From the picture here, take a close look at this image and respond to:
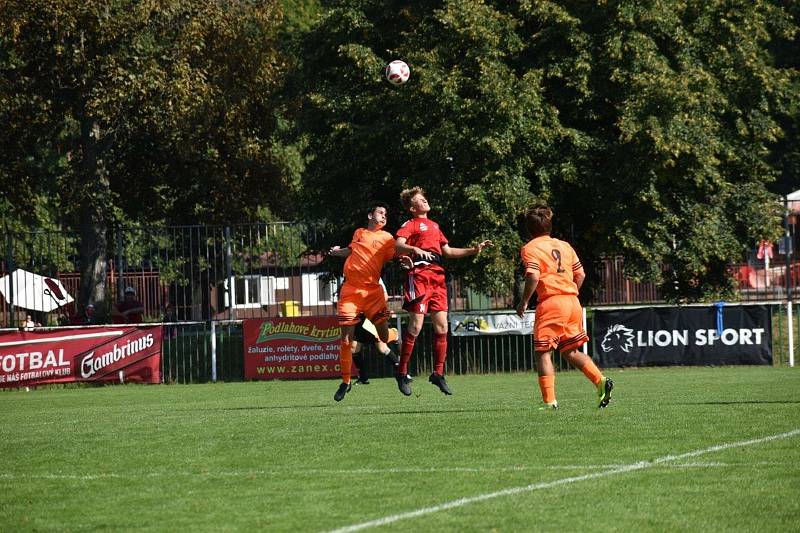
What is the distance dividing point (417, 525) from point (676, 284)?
2482 cm

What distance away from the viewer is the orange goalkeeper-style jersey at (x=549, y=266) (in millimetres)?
11578

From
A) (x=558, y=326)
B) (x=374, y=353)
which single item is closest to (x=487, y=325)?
(x=374, y=353)

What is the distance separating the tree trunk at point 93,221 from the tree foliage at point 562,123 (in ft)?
19.5

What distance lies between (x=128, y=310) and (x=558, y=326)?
18.1 m

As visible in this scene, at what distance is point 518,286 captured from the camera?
97.7 ft

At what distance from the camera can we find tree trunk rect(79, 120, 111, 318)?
32.6 metres

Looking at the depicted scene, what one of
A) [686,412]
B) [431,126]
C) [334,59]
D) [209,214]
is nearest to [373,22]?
[334,59]

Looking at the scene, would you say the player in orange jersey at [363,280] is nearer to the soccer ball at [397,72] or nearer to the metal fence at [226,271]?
the soccer ball at [397,72]

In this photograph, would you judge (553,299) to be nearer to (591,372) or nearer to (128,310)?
(591,372)

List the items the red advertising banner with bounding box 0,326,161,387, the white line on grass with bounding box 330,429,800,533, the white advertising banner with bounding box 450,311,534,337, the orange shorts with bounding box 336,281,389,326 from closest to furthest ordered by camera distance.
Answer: the white line on grass with bounding box 330,429,800,533, the orange shorts with bounding box 336,281,389,326, the red advertising banner with bounding box 0,326,161,387, the white advertising banner with bounding box 450,311,534,337

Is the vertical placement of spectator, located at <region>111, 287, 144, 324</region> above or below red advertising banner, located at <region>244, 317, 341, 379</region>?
above

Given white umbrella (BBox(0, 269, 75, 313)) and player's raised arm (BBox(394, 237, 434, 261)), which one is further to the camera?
white umbrella (BBox(0, 269, 75, 313))

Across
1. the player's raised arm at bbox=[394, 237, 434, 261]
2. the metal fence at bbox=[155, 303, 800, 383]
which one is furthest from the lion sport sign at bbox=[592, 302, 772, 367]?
the player's raised arm at bbox=[394, 237, 434, 261]

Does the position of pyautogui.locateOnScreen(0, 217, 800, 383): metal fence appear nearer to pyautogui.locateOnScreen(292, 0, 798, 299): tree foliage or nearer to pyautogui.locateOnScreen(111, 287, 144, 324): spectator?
pyautogui.locateOnScreen(111, 287, 144, 324): spectator
